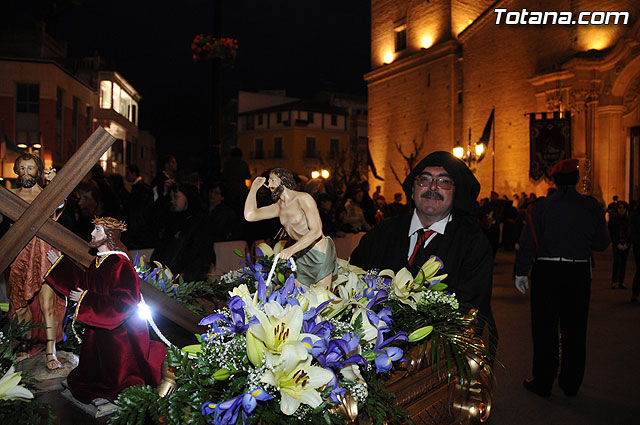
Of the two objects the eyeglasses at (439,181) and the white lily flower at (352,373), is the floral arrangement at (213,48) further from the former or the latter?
the white lily flower at (352,373)

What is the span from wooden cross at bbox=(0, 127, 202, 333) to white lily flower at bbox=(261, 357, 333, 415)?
75 centimetres

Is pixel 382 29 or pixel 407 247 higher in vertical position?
pixel 382 29

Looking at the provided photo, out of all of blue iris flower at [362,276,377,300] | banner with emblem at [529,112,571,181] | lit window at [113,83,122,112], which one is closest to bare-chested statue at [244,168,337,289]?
blue iris flower at [362,276,377,300]

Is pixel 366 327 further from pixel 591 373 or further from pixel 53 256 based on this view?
pixel 591 373

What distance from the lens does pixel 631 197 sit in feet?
65.4

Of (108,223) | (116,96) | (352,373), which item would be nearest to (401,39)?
(116,96)

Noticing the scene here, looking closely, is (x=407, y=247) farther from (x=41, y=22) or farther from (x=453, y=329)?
(x=41, y=22)

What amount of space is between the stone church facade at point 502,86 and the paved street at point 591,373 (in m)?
12.0

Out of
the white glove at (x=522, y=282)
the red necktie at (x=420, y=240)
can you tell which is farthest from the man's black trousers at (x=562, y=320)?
the red necktie at (x=420, y=240)

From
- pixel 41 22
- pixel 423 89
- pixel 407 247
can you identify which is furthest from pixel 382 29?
pixel 407 247

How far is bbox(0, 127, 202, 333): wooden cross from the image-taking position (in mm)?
1911

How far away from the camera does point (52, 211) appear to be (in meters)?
2.01

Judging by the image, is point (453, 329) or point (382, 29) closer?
point (453, 329)

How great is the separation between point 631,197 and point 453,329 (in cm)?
2113
